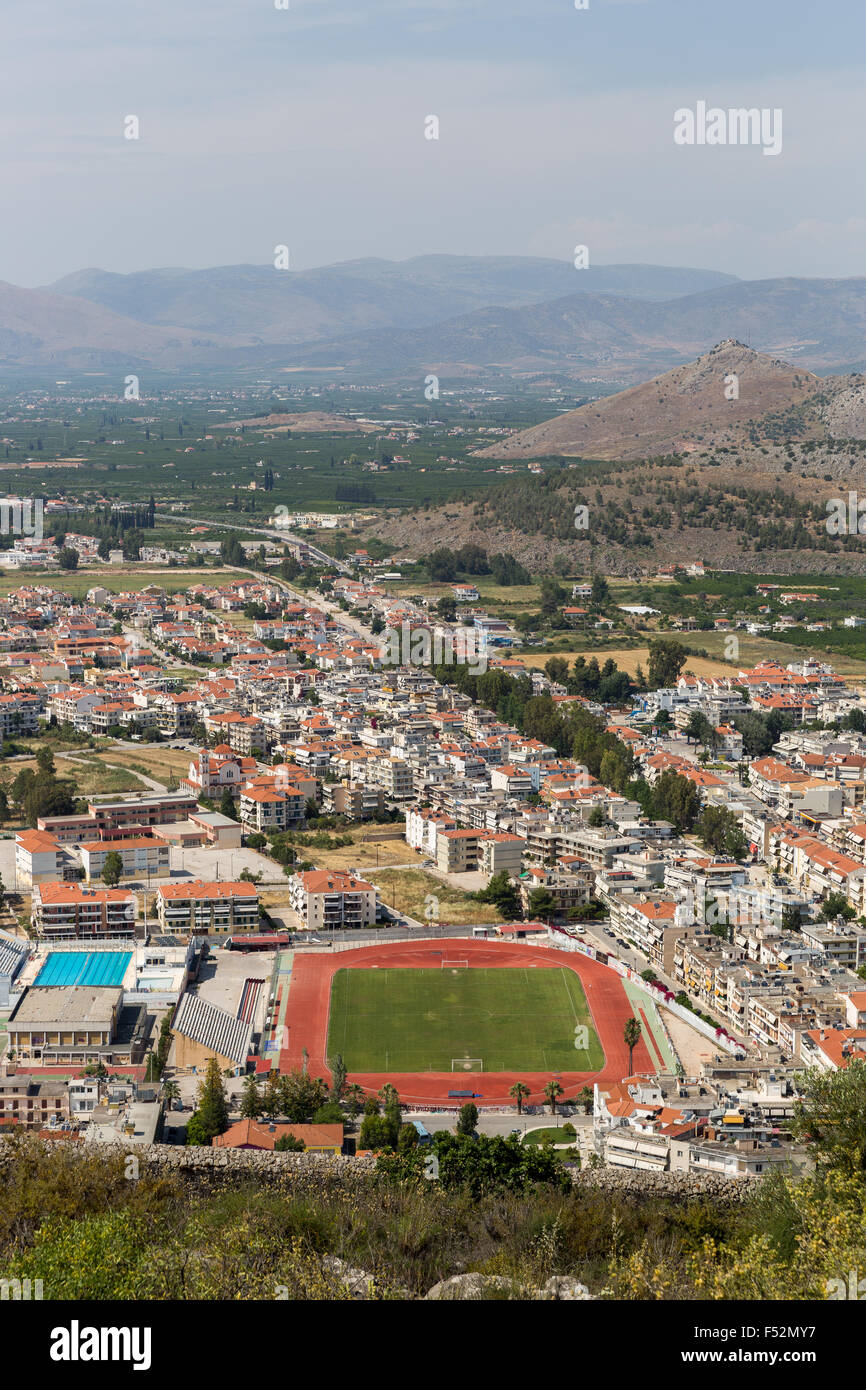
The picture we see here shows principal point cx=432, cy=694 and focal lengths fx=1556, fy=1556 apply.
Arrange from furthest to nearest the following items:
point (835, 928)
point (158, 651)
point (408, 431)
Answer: point (408, 431) < point (158, 651) < point (835, 928)

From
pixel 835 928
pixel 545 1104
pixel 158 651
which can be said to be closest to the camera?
pixel 545 1104

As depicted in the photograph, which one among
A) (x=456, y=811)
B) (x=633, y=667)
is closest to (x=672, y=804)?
(x=456, y=811)

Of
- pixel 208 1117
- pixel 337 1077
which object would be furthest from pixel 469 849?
pixel 208 1117

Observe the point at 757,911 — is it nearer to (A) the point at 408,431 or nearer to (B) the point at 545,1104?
(B) the point at 545,1104

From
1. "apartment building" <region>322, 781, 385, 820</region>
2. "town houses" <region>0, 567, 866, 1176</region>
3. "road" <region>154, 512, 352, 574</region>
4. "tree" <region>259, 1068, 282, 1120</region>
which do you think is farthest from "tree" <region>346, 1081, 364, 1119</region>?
"road" <region>154, 512, 352, 574</region>

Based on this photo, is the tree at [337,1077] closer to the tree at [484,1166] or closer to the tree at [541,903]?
the tree at [484,1166]

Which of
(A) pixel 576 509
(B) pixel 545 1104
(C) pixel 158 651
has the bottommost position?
(B) pixel 545 1104
